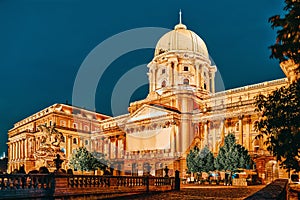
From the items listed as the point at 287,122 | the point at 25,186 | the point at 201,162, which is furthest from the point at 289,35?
the point at 201,162

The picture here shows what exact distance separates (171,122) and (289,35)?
6467cm

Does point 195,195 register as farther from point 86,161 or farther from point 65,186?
point 86,161

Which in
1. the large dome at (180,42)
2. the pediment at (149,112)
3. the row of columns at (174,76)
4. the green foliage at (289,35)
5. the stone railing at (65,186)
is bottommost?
the stone railing at (65,186)

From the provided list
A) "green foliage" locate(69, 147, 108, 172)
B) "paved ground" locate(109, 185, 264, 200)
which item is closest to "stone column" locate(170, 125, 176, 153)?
"green foliage" locate(69, 147, 108, 172)

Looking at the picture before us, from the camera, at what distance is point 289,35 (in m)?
7.00

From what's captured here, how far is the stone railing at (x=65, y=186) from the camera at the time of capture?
50.6 feet

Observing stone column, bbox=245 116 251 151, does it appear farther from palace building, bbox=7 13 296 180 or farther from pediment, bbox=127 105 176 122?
pediment, bbox=127 105 176 122

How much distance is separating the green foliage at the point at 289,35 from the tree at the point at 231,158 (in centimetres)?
4191

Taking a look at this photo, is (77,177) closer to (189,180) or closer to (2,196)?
(2,196)

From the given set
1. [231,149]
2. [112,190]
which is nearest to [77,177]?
[112,190]

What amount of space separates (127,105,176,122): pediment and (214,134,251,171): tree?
2322 centimetres

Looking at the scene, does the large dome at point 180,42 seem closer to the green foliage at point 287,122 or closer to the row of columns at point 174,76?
the row of columns at point 174,76

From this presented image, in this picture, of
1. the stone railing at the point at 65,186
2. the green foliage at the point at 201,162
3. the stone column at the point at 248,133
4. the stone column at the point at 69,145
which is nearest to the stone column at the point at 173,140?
the green foliage at the point at 201,162

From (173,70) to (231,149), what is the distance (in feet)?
139
